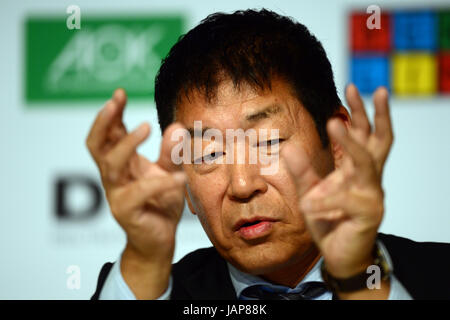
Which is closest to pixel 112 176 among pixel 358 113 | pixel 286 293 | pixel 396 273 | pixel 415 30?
pixel 358 113

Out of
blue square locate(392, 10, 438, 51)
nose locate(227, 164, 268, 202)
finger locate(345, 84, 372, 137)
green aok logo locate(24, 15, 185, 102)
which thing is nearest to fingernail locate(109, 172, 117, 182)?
nose locate(227, 164, 268, 202)

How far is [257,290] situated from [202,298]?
111 mm

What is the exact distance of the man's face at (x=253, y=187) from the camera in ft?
3.11

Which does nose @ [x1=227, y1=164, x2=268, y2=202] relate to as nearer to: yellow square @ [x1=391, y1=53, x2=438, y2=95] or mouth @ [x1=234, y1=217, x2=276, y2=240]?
mouth @ [x1=234, y1=217, x2=276, y2=240]

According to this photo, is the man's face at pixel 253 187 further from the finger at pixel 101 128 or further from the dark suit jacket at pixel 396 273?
the finger at pixel 101 128

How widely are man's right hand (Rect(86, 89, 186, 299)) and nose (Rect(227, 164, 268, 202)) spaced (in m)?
0.14

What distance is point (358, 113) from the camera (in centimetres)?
76

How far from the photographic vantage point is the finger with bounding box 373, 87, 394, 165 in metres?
0.74

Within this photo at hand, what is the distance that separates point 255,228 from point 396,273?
31cm

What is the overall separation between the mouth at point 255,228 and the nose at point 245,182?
0.04 metres

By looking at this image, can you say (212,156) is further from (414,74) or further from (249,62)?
(414,74)

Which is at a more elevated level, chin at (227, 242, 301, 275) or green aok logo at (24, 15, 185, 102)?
green aok logo at (24, 15, 185, 102)

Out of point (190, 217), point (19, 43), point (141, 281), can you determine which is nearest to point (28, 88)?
point (19, 43)

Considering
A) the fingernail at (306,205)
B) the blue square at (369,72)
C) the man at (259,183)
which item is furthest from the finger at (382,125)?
the blue square at (369,72)
